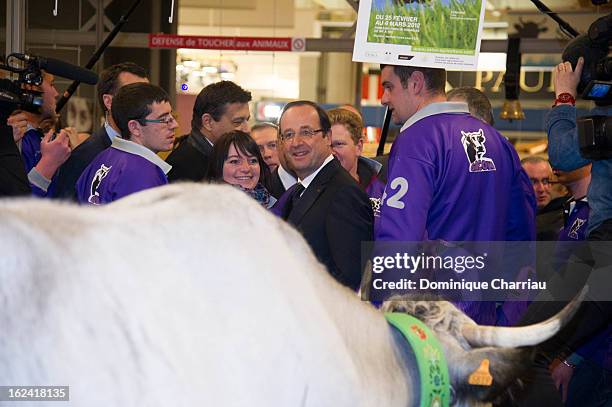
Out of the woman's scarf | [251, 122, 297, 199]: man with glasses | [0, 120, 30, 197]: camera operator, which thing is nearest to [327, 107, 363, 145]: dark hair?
[251, 122, 297, 199]: man with glasses

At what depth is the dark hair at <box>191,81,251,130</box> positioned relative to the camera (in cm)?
557

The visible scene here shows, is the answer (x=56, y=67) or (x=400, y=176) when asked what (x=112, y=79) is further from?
(x=400, y=176)

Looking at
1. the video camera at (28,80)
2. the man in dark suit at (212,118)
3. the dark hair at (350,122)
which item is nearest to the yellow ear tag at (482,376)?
the video camera at (28,80)

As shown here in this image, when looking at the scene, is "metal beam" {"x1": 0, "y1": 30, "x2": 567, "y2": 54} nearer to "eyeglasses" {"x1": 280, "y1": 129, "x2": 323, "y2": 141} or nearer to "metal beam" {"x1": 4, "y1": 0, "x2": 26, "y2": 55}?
"metal beam" {"x1": 4, "y1": 0, "x2": 26, "y2": 55}

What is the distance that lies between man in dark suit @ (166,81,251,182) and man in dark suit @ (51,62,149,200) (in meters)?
0.43

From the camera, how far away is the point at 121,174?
394cm

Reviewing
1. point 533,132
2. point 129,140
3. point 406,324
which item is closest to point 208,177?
point 129,140

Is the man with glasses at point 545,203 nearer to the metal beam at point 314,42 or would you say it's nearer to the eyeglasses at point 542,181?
the eyeglasses at point 542,181

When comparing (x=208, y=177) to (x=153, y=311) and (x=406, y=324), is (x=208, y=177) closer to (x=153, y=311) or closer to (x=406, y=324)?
(x=406, y=324)

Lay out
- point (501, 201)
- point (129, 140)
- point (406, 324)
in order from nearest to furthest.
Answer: point (406, 324) → point (501, 201) → point (129, 140)

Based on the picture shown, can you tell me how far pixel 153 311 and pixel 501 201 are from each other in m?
2.70

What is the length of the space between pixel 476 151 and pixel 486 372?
213cm

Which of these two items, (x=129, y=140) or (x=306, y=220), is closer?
(x=306, y=220)

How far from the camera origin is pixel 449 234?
3.79 metres
